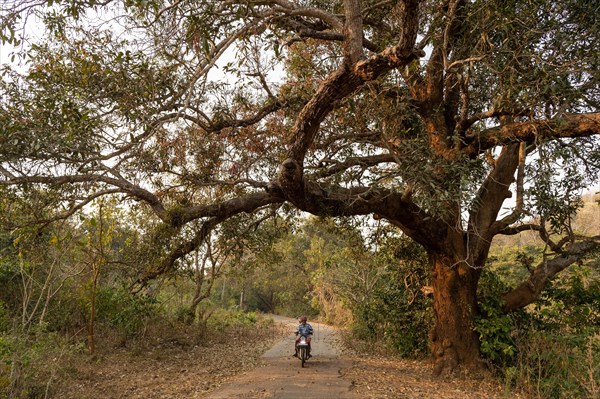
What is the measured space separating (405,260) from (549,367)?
472cm

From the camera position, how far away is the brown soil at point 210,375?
25.4ft

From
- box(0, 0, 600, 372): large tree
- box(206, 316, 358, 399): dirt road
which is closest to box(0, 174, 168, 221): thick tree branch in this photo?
box(0, 0, 600, 372): large tree

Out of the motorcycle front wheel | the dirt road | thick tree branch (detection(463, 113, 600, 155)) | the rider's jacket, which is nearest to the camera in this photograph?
thick tree branch (detection(463, 113, 600, 155))

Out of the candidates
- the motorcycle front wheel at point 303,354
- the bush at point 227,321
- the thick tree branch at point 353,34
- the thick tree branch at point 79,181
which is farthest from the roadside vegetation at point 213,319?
the thick tree branch at point 353,34

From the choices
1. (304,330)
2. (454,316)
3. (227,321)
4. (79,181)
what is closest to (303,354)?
(304,330)

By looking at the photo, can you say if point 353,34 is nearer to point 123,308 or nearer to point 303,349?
point 303,349

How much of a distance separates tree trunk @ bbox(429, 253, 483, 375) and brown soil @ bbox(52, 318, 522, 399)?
0.46m

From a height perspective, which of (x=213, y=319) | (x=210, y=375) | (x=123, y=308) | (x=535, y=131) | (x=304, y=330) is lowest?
(x=210, y=375)

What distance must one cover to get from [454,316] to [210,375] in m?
5.45

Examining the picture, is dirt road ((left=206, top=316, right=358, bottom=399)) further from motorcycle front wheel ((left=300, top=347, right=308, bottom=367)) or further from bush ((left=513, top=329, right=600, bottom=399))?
bush ((left=513, top=329, right=600, bottom=399))

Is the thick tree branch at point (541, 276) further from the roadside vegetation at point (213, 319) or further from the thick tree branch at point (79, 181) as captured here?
the thick tree branch at point (79, 181)

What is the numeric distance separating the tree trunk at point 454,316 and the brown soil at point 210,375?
464 mm

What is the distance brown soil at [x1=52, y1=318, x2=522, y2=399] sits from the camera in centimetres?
774

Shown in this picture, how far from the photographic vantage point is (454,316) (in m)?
9.19
